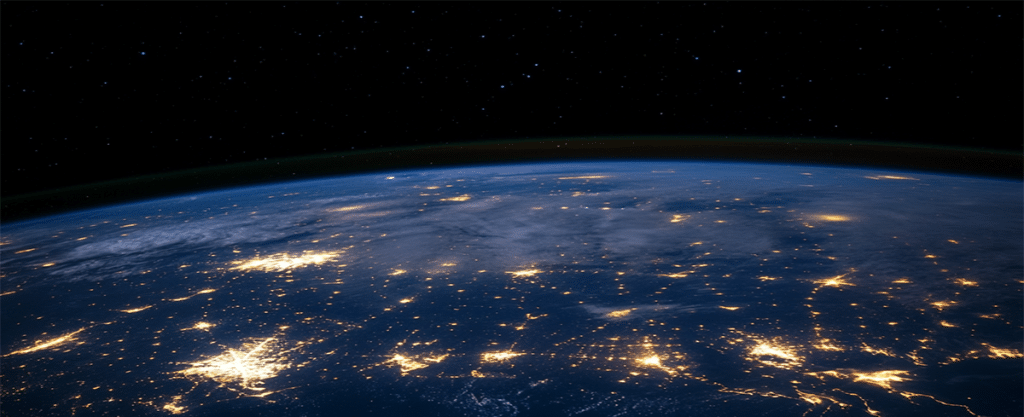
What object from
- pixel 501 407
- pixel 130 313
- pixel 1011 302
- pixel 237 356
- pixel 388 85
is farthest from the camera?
pixel 388 85

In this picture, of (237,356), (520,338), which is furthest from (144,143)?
(520,338)

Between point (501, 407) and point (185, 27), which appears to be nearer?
point (501, 407)

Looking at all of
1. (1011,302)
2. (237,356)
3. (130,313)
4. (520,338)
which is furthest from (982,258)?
(130,313)

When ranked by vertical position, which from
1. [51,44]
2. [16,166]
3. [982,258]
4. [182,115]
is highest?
[51,44]

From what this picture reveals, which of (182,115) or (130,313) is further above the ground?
(182,115)

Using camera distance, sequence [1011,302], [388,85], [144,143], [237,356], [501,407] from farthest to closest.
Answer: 1. [388,85]
2. [144,143]
3. [1011,302]
4. [237,356]
5. [501,407]

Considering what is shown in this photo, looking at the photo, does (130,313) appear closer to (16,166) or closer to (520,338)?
(520,338)
